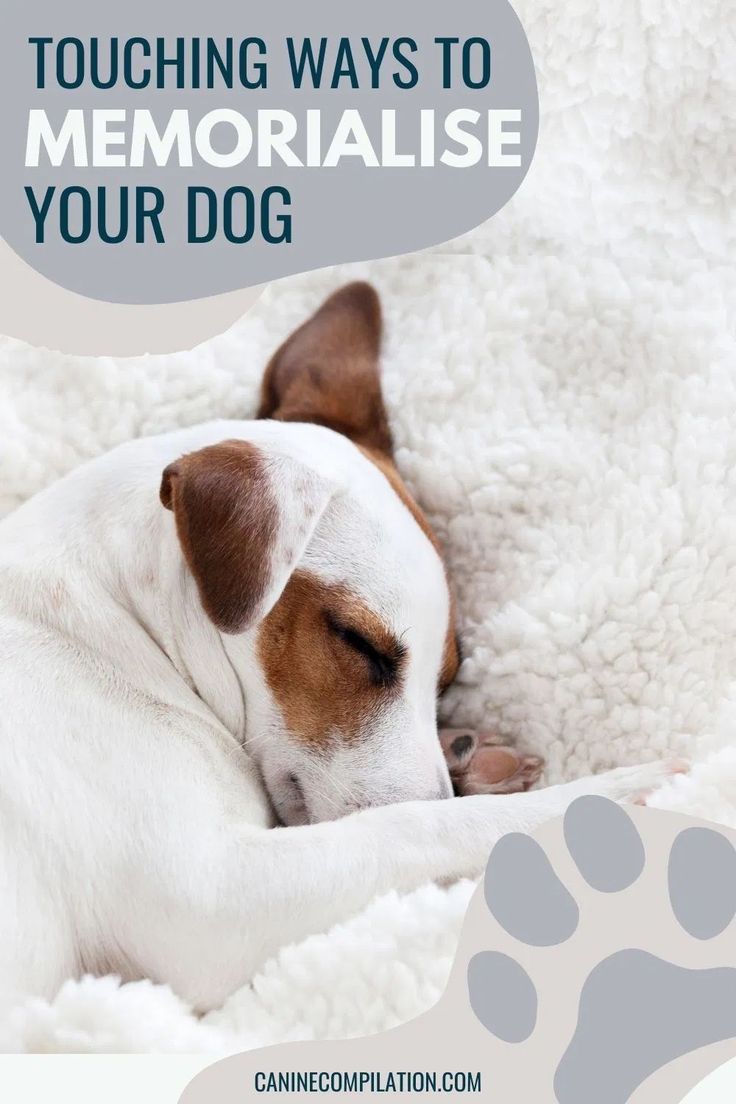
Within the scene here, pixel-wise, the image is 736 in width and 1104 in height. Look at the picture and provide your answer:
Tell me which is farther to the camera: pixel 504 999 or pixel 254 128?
pixel 254 128

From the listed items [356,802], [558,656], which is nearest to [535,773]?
[558,656]

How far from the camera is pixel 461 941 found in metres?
1.62

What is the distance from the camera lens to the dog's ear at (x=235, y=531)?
68.3 inches

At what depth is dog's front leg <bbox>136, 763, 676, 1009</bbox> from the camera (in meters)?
1.70

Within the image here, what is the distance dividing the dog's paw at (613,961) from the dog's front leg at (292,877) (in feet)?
0.29

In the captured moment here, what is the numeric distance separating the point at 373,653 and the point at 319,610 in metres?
0.10

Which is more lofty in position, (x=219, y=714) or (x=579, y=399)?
(x=579, y=399)

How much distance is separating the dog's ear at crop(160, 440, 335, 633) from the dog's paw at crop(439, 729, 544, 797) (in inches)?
19.3

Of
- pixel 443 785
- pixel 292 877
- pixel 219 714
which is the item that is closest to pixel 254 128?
pixel 219 714

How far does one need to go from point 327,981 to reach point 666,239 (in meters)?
1.44

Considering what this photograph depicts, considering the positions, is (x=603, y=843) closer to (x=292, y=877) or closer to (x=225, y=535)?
(x=292, y=877)

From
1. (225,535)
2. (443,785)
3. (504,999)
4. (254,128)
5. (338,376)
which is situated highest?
(254,128)

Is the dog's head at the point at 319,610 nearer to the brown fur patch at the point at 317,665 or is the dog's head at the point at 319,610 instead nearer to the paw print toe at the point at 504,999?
the brown fur patch at the point at 317,665

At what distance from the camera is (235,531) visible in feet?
5.72
